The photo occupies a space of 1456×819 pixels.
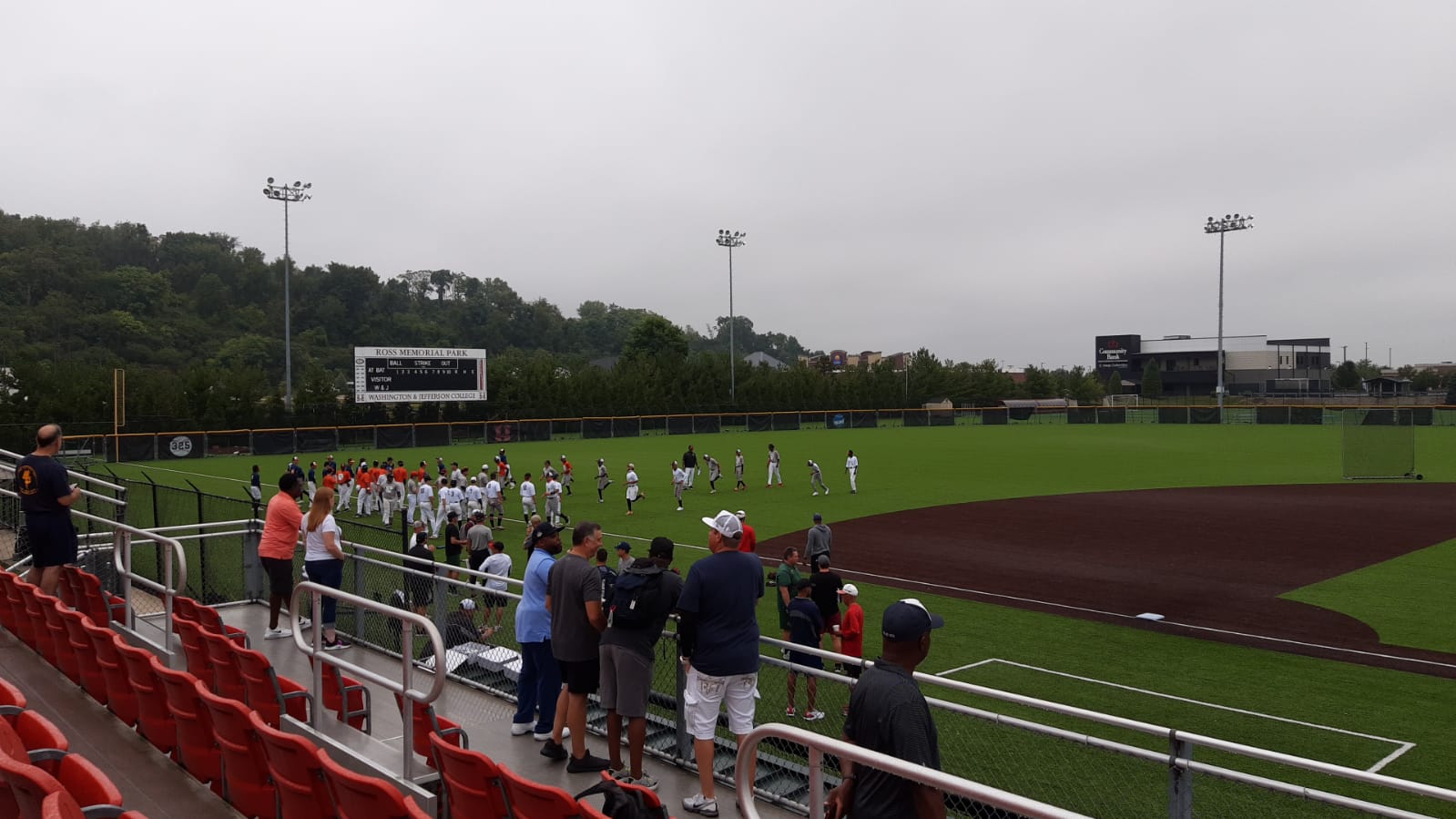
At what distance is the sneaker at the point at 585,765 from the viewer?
6.57 metres

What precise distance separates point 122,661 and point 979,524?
887 inches

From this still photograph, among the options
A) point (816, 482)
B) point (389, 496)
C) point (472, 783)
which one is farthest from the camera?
point (816, 482)

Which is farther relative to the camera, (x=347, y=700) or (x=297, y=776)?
(x=347, y=700)

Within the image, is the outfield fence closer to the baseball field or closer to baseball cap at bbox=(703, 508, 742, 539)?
the baseball field

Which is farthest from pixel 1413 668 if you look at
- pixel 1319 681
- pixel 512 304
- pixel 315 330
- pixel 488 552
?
pixel 512 304

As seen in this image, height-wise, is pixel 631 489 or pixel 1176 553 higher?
pixel 631 489

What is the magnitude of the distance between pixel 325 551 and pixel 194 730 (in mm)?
3732

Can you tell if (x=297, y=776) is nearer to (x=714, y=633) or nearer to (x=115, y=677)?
(x=714, y=633)

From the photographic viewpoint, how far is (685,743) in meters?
6.96

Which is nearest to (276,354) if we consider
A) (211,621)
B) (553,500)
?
(553,500)

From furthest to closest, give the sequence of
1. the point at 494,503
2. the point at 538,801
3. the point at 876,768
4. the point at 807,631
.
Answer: the point at 494,503
the point at 807,631
the point at 538,801
the point at 876,768

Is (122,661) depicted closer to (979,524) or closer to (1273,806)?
(1273,806)

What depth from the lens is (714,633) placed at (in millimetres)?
6180

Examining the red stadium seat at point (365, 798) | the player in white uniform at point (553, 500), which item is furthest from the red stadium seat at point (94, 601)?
the player in white uniform at point (553, 500)
